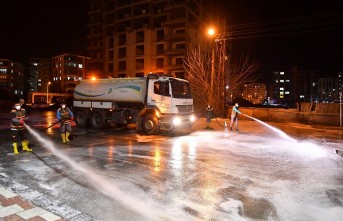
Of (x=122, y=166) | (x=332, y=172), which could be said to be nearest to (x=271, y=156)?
(x=332, y=172)

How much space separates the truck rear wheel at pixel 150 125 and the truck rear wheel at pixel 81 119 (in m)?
5.25

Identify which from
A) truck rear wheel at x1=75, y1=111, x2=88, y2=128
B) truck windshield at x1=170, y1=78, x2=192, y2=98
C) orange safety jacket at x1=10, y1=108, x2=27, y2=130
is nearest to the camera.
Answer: orange safety jacket at x1=10, y1=108, x2=27, y2=130

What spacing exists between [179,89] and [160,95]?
3.79 ft

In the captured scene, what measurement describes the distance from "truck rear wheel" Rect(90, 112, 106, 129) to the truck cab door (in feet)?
13.6

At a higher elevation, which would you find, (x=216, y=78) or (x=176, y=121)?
(x=216, y=78)

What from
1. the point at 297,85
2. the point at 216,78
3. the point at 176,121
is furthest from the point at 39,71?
the point at 297,85

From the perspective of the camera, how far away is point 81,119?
18.8 metres

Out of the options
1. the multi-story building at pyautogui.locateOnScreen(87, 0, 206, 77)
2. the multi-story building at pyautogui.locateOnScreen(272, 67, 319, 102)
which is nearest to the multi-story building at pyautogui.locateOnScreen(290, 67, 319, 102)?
the multi-story building at pyautogui.locateOnScreen(272, 67, 319, 102)

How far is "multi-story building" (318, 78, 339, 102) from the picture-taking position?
167750mm

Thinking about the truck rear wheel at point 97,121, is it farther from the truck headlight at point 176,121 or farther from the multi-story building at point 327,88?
the multi-story building at point 327,88

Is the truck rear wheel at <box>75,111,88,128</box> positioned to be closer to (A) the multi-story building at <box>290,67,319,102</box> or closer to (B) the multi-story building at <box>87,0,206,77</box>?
(B) the multi-story building at <box>87,0,206,77</box>

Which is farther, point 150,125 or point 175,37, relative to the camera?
point 175,37

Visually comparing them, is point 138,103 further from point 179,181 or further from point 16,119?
point 179,181

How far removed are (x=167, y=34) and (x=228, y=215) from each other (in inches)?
2146
